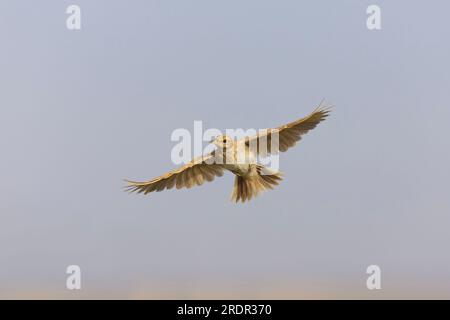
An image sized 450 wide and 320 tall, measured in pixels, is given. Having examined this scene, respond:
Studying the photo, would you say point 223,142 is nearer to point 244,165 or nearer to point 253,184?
point 244,165

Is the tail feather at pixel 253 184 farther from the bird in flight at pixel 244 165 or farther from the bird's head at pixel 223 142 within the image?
the bird's head at pixel 223 142

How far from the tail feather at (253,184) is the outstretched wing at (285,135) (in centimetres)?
57

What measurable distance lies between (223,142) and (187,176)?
1.93m

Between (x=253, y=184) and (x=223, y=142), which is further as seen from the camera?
(x=253, y=184)

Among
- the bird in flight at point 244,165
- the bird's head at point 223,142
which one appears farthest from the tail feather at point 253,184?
the bird's head at point 223,142

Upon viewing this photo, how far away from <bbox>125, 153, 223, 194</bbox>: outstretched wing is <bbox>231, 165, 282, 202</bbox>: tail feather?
0.59 meters

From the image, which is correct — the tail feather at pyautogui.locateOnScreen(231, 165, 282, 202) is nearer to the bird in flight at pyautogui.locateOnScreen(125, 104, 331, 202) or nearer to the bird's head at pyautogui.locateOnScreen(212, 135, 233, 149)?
the bird in flight at pyautogui.locateOnScreen(125, 104, 331, 202)

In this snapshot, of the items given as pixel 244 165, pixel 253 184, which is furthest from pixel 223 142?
pixel 253 184

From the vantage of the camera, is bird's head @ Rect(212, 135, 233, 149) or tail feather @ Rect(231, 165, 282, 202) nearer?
bird's head @ Rect(212, 135, 233, 149)

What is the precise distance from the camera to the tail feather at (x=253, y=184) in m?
16.7

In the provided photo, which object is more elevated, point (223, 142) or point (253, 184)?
point (223, 142)

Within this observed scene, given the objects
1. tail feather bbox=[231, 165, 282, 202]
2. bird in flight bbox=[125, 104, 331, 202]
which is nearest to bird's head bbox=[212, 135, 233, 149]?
bird in flight bbox=[125, 104, 331, 202]

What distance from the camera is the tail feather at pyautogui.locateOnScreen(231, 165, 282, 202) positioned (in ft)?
54.6

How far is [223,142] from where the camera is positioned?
15383mm
